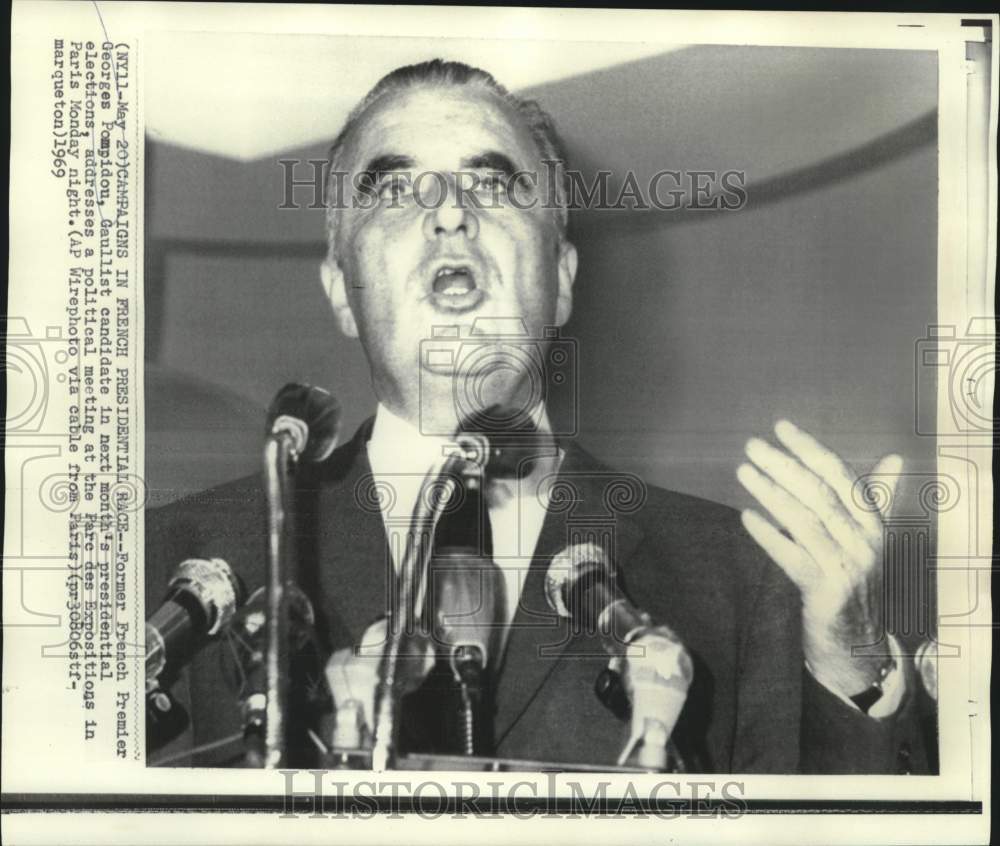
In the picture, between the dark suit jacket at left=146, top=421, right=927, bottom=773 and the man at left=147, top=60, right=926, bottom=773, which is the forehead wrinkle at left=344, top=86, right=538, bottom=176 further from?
the dark suit jacket at left=146, top=421, right=927, bottom=773

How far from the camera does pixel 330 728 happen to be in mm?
1522

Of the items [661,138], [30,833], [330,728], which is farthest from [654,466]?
[30,833]

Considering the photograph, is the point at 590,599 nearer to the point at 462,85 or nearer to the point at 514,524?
the point at 514,524

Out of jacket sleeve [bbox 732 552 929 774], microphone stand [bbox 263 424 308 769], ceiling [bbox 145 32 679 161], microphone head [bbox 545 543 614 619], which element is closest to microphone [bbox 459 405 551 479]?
microphone head [bbox 545 543 614 619]

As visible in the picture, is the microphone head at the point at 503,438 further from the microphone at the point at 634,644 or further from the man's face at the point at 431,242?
the microphone at the point at 634,644

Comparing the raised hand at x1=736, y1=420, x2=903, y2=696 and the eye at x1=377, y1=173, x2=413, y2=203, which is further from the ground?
the eye at x1=377, y1=173, x2=413, y2=203

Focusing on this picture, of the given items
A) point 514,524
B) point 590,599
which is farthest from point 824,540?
point 514,524

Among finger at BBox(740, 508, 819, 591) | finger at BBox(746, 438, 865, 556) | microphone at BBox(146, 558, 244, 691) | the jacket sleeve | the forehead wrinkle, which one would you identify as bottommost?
the jacket sleeve

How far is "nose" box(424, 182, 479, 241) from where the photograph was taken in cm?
153

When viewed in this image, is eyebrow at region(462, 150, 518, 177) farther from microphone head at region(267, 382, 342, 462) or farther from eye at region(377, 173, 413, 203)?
microphone head at region(267, 382, 342, 462)

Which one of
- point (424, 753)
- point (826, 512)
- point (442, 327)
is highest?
point (442, 327)

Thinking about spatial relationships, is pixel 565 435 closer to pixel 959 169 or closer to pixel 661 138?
pixel 661 138

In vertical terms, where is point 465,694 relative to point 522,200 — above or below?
below

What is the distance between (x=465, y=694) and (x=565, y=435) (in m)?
0.43
